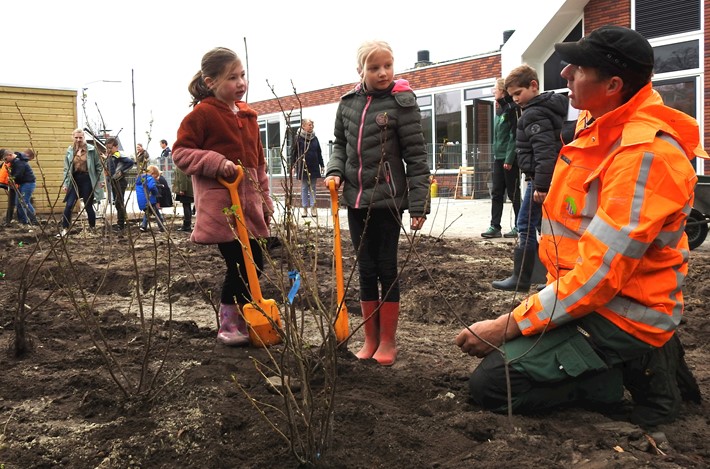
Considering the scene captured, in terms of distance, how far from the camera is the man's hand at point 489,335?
268 cm

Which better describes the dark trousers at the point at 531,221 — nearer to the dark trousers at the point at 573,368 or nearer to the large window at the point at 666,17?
the dark trousers at the point at 573,368

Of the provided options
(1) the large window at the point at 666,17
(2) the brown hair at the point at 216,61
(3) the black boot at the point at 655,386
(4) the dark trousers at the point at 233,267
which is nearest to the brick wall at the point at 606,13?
(1) the large window at the point at 666,17

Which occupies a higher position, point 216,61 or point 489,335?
point 216,61

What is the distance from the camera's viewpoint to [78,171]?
11.2 meters

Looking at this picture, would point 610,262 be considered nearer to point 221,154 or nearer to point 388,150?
point 388,150

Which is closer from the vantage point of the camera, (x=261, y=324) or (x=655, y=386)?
(x=655, y=386)

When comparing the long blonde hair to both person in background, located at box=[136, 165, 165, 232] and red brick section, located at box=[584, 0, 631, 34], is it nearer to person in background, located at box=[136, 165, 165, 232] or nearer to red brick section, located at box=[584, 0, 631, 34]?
Result: person in background, located at box=[136, 165, 165, 232]

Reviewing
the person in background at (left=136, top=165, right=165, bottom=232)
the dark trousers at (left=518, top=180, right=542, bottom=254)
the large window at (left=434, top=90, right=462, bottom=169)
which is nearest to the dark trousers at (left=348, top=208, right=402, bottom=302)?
the person in background at (left=136, top=165, right=165, bottom=232)

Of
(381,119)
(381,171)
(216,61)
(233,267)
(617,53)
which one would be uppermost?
(216,61)

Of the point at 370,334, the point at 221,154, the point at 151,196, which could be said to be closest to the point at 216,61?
the point at 221,154

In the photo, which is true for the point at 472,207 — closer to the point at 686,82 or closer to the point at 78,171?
the point at 686,82

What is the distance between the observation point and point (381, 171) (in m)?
3.44

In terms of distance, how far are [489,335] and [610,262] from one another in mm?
602

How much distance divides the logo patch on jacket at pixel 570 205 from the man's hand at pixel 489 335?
19.4 inches
